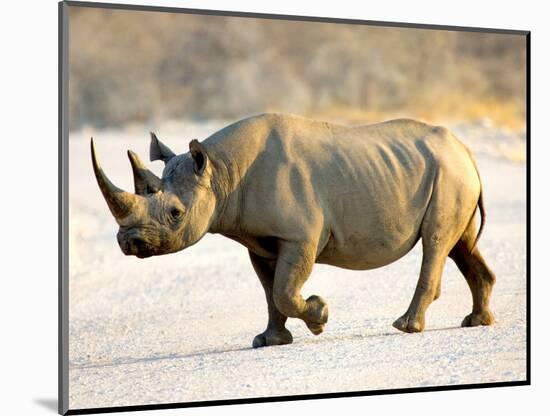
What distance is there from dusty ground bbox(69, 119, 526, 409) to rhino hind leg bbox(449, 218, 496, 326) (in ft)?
0.39

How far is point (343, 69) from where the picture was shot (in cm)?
1025

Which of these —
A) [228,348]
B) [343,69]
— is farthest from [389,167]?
[343,69]

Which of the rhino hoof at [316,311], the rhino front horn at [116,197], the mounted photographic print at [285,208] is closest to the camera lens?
the rhino front horn at [116,197]

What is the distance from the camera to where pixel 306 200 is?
23.1 feet

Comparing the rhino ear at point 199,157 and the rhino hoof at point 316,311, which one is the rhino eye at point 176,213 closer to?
the rhino ear at point 199,157

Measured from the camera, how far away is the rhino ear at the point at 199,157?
680 cm

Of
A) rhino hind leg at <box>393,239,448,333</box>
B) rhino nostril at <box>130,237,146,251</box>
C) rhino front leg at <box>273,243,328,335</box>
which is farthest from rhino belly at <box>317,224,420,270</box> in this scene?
rhino nostril at <box>130,237,146,251</box>

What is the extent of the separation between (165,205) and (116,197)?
33cm

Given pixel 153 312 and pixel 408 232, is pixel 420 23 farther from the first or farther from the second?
pixel 153 312

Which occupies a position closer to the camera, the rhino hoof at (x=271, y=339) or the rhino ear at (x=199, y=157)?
the rhino ear at (x=199, y=157)

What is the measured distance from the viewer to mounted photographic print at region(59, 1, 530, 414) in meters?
6.97

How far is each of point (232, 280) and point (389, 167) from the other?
4031 millimetres

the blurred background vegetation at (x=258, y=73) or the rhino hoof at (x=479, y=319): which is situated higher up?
the blurred background vegetation at (x=258, y=73)

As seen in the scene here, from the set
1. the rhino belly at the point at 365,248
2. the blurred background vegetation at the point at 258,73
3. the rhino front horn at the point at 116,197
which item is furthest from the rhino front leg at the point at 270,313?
the blurred background vegetation at the point at 258,73
